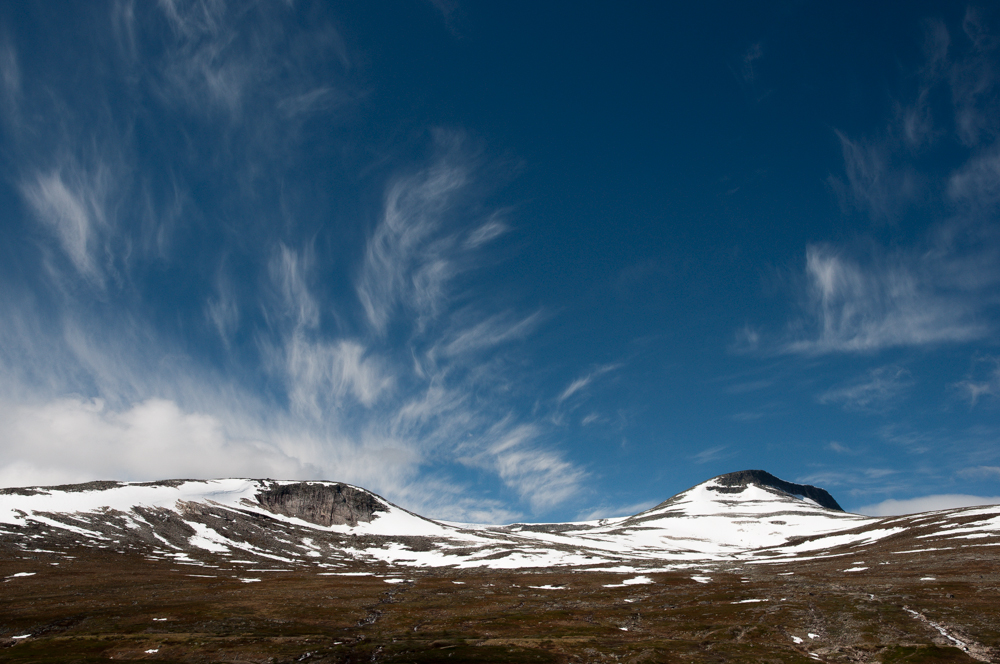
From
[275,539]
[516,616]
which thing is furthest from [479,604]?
[275,539]

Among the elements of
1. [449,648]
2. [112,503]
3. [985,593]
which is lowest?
[449,648]

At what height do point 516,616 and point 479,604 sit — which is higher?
point 479,604

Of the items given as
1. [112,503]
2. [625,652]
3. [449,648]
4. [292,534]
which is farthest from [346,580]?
[112,503]

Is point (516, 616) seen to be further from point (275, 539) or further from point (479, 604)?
point (275, 539)

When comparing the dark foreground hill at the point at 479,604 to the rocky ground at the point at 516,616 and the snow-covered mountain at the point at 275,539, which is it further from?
the snow-covered mountain at the point at 275,539

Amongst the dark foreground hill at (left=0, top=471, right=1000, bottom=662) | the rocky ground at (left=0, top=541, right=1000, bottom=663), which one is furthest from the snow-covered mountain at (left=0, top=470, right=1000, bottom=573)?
the rocky ground at (left=0, top=541, right=1000, bottom=663)

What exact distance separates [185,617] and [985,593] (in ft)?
312

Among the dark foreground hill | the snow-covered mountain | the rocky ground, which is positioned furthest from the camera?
the snow-covered mountain

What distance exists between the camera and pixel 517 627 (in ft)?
190

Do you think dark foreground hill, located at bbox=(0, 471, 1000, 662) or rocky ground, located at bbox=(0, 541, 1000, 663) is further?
dark foreground hill, located at bbox=(0, 471, 1000, 662)

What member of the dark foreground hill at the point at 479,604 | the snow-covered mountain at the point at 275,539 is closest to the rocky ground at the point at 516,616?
the dark foreground hill at the point at 479,604

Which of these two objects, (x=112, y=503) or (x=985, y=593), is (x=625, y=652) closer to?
(x=985, y=593)

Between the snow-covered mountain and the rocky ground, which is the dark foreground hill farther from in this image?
the snow-covered mountain

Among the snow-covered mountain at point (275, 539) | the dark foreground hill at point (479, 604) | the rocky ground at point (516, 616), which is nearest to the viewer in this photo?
the rocky ground at point (516, 616)
